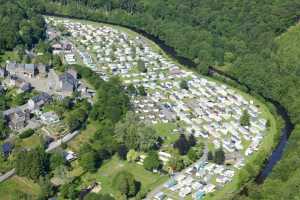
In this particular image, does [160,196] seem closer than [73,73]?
Yes

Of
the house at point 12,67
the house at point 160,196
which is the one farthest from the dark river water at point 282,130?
the house at point 12,67

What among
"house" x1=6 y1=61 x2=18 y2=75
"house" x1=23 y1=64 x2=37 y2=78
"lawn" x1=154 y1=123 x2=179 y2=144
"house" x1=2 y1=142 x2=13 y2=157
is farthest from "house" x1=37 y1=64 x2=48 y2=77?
"house" x1=2 y1=142 x2=13 y2=157

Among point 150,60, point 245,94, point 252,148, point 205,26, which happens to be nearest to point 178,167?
point 252,148

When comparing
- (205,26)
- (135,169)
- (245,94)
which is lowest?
(135,169)

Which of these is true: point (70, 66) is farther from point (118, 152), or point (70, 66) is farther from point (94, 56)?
point (118, 152)

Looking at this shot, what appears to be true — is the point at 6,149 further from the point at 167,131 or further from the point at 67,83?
the point at 167,131

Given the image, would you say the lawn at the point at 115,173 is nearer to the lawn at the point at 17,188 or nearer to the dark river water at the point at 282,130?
the lawn at the point at 17,188

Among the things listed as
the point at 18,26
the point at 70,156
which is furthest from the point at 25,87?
the point at 18,26
